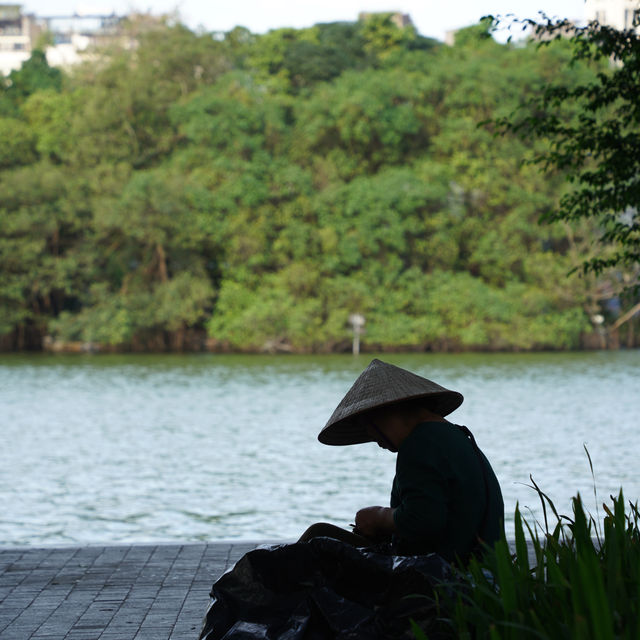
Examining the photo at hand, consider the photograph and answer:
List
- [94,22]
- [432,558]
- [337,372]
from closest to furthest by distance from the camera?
[432,558] → [337,372] → [94,22]

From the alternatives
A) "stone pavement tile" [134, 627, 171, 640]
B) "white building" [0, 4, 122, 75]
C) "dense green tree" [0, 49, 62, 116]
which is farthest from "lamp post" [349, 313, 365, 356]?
"white building" [0, 4, 122, 75]

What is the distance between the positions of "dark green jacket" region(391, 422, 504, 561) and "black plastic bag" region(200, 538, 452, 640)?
0.11m

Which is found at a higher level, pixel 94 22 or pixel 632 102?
pixel 94 22

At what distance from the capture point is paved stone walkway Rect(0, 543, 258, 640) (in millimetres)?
4309

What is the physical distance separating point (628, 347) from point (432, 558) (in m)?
38.6

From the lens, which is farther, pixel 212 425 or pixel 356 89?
pixel 356 89

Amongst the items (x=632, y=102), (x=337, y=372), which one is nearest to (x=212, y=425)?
(x=632, y=102)

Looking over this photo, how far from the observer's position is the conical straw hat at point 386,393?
128 inches

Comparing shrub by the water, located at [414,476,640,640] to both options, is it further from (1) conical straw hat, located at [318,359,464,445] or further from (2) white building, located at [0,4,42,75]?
(2) white building, located at [0,4,42,75]

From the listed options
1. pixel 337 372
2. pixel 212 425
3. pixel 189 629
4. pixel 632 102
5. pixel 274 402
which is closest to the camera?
pixel 189 629

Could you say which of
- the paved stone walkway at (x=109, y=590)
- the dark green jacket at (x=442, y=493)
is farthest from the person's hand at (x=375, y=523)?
the paved stone walkway at (x=109, y=590)

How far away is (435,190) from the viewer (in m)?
40.8

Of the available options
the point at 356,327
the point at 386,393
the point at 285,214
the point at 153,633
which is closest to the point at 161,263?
the point at 285,214

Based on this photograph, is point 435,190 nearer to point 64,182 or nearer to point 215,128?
point 215,128
